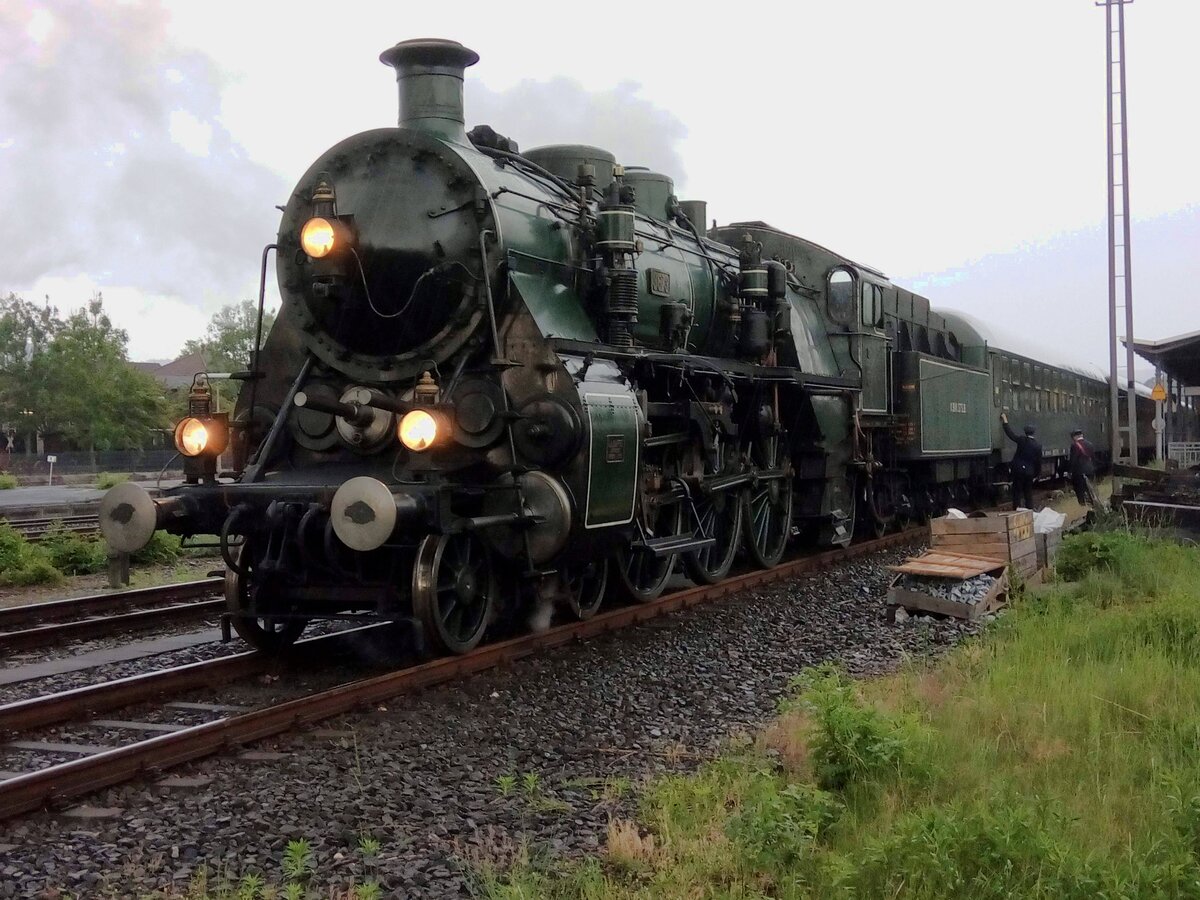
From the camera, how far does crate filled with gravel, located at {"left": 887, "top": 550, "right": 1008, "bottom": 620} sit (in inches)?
351

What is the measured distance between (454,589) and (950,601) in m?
4.11

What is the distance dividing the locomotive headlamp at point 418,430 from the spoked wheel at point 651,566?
2849 millimetres

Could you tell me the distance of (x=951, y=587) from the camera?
9258mm

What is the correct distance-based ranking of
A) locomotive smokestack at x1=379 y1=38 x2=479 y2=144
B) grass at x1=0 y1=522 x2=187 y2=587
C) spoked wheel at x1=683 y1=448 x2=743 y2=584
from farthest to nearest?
1. grass at x1=0 y1=522 x2=187 y2=587
2. spoked wheel at x1=683 y1=448 x2=743 y2=584
3. locomotive smokestack at x1=379 y1=38 x2=479 y2=144

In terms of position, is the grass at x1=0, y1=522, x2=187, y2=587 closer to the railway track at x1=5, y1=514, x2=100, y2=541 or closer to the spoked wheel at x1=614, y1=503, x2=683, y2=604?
the railway track at x1=5, y1=514, x2=100, y2=541

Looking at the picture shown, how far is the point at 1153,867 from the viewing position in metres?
3.59

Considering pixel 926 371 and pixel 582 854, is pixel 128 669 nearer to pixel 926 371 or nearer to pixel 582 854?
pixel 582 854

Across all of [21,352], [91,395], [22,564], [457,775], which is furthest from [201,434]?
[21,352]

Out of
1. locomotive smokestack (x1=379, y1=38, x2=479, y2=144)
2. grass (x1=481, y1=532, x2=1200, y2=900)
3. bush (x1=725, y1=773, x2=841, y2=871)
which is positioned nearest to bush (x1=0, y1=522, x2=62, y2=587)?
locomotive smokestack (x1=379, y1=38, x2=479, y2=144)

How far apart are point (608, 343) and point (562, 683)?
273cm

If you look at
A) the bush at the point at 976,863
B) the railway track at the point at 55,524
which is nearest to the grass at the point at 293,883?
the bush at the point at 976,863

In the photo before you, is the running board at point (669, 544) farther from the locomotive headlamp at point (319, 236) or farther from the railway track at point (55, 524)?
the railway track at point (55, 524)

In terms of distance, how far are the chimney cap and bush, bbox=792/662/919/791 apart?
214 inches

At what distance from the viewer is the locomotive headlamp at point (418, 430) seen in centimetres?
671
